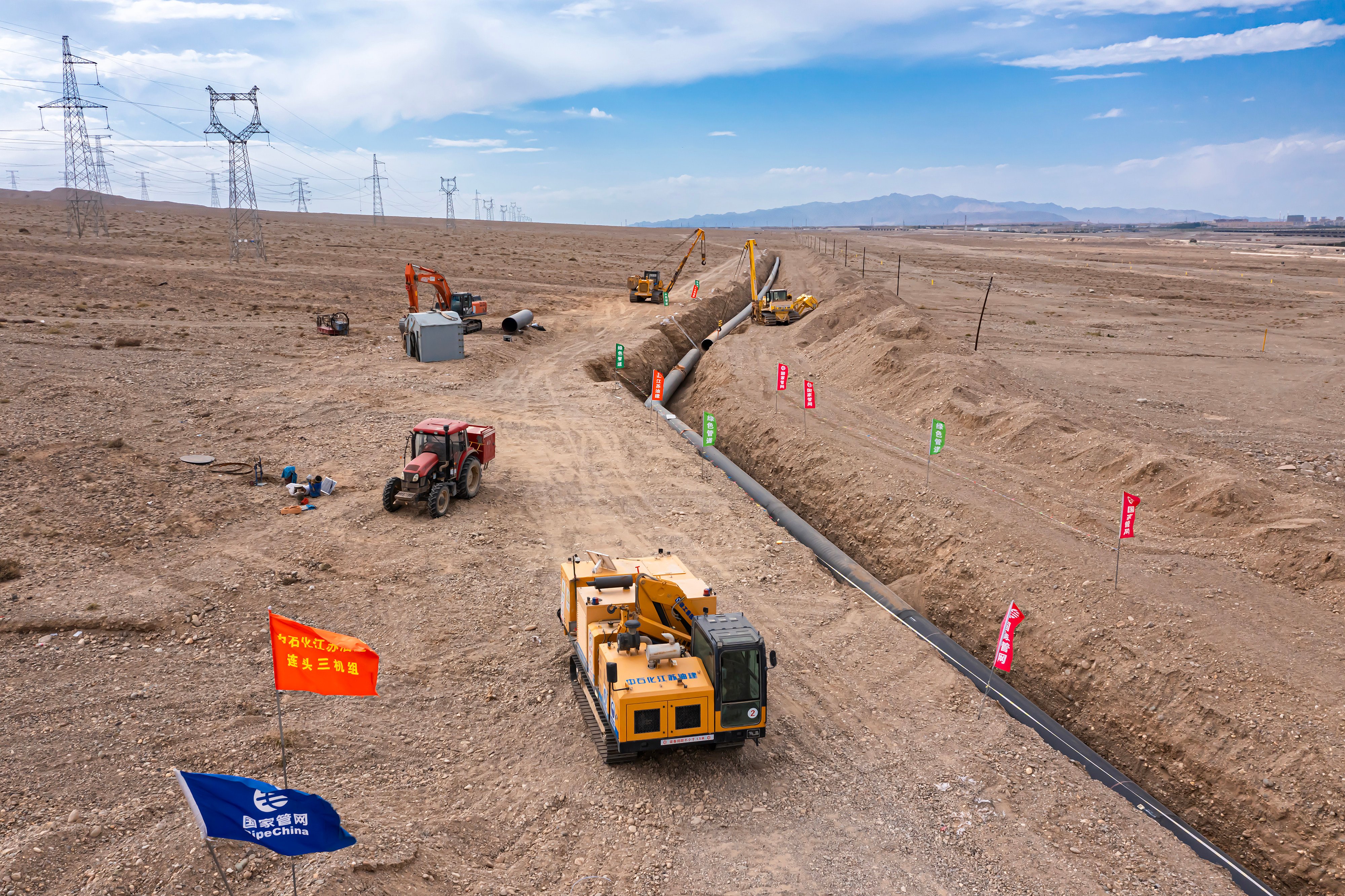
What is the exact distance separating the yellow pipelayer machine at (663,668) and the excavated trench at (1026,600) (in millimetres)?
7017

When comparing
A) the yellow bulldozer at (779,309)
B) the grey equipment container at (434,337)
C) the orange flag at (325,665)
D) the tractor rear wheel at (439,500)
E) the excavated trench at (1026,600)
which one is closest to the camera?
the orange flag at (325,665)

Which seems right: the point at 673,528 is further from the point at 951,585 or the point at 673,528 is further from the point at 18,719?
the point at 18,719

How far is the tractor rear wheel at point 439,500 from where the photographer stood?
1961 centimetres

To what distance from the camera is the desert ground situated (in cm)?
1020

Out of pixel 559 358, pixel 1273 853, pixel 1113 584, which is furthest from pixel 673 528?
pixel 559 358

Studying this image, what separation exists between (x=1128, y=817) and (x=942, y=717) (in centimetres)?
294

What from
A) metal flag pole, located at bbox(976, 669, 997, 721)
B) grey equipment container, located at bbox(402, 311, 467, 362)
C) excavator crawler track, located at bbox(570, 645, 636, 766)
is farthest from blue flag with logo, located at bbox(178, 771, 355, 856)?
grey equipment container, located at bbox(402, 311, 467, 362)

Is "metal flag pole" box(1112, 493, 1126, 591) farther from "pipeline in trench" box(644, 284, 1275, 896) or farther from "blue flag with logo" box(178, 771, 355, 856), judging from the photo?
"blue flag with logo" box(178, 771, 355, 856)

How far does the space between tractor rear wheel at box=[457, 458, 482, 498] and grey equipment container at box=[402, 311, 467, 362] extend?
16.5 m

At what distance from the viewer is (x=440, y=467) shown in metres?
20.4

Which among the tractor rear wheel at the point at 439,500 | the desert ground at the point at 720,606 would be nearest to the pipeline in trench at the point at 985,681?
the desert ground at the point at 720,606

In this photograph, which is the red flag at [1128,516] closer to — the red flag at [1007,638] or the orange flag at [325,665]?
the red flag at [1007,638]

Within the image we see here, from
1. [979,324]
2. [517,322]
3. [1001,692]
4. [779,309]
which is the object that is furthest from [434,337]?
[1001,692]

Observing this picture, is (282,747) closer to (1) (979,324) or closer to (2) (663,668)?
(2) (663,668)
